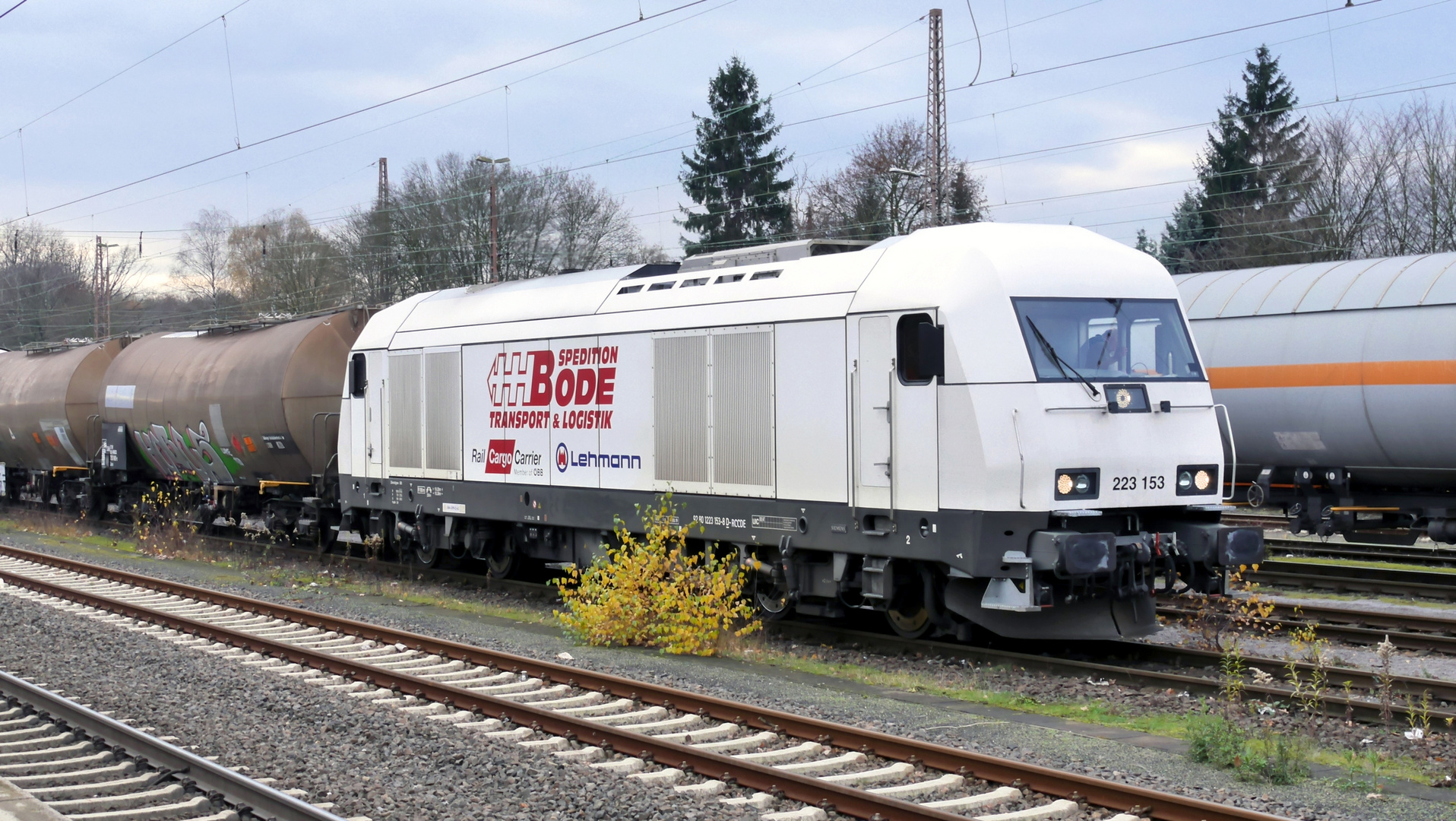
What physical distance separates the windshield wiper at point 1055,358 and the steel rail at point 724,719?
3689 millimetres

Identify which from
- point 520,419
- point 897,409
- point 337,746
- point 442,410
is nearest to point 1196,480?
point 897,409

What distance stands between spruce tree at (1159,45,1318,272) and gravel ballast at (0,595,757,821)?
3742 cm

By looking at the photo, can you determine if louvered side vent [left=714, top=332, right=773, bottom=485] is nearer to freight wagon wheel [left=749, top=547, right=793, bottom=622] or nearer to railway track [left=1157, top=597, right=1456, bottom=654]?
freight wagon wheel [left=749, top=547, right=793, bottom=622]

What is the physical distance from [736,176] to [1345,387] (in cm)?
3475

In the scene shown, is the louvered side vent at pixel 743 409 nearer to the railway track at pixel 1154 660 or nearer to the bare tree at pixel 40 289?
the railway track at pixel 1154 660

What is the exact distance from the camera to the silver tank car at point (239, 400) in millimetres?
19078

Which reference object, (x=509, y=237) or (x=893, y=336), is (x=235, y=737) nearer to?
(x=893, y=336)

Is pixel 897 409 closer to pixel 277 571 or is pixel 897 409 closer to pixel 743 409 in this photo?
pixel 743 409

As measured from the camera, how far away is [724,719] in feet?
27.5

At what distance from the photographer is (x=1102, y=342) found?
10.4 metres


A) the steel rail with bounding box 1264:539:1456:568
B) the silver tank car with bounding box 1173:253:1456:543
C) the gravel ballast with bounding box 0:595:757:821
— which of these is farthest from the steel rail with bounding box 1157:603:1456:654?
the gravel ballast with bounding box 0:595:757:821

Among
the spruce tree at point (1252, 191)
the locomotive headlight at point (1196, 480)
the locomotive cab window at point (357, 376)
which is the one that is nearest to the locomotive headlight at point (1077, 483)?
the locomotive headlight at point (1196, 480)

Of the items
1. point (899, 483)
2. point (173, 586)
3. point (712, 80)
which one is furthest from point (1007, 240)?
point (712, 80)

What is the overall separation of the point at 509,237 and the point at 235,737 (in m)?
41.9
